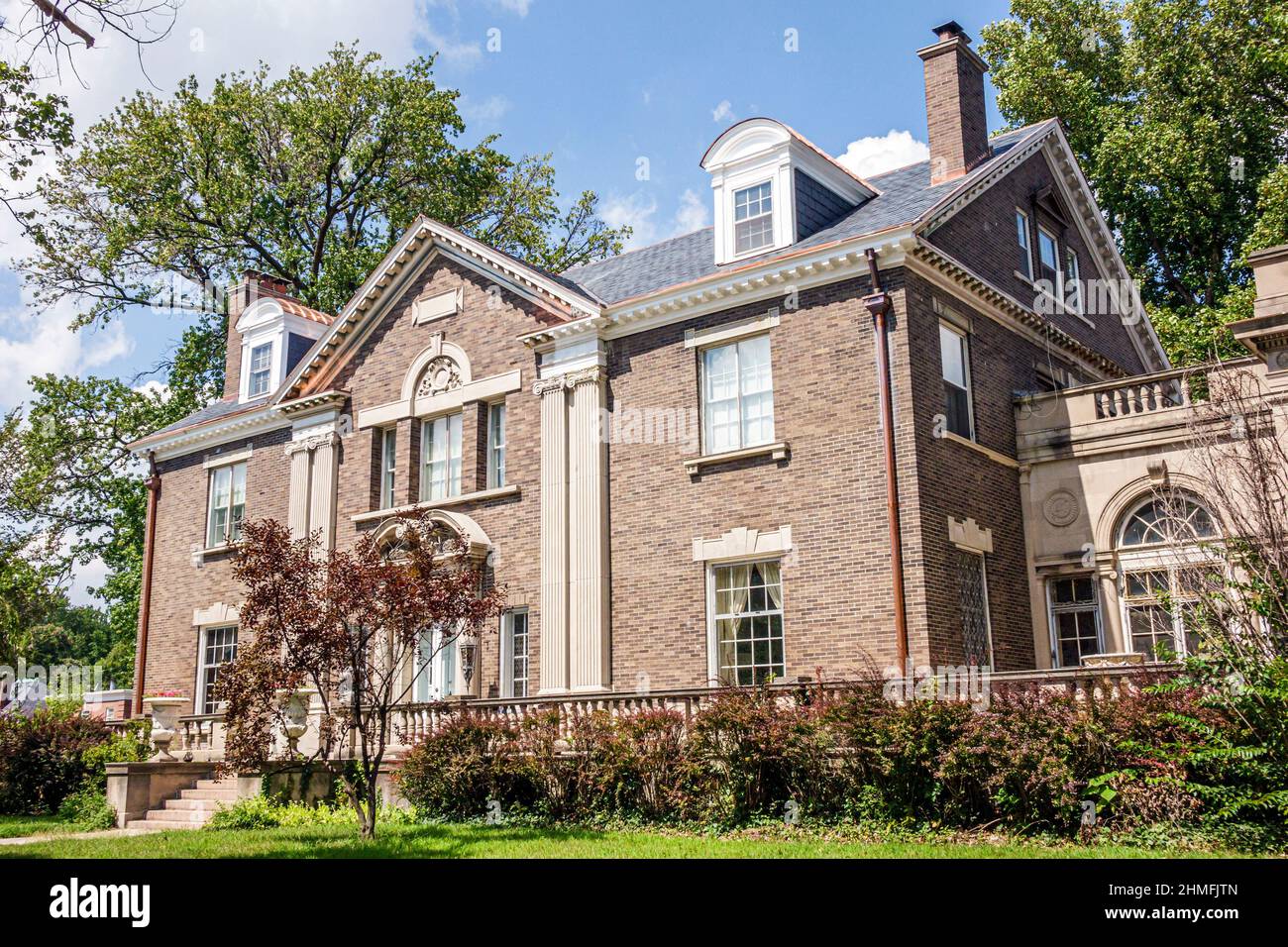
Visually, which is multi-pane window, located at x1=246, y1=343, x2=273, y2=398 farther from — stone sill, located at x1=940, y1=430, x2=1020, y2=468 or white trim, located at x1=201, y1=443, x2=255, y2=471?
stone sill, located at x1=940, y1=430, x2=1020, y2=468

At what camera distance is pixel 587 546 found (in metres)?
19.4

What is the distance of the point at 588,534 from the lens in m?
19.4

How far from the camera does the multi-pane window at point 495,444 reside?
2147cm

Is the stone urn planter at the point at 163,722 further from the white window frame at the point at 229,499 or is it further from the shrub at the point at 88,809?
the white window frame at the point at 229,499

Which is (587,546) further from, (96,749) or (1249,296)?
(1249,296)

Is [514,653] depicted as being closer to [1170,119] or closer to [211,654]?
[211,654]

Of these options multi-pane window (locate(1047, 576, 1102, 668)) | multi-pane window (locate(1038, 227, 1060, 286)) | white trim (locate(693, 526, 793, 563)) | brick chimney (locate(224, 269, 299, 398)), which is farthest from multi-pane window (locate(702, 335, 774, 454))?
brick chimney (locate(224, 269, 299, 398))

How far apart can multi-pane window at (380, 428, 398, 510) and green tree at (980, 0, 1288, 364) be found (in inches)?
843

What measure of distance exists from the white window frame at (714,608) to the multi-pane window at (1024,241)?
8570 mm

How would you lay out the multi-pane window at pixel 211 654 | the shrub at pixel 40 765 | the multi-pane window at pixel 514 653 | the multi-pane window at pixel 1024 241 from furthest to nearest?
the multi-pane window at pixel 211 654, the multi-pane window at pixel 1024 241, the shrub at pixel 40 765, the multi-pane window at pixel 514 653

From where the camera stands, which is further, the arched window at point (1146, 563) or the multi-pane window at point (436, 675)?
the multi-pane window at point (436, 675)

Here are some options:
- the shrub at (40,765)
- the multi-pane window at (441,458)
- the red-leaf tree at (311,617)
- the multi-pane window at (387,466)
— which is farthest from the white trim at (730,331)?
the shrub at (40,765)

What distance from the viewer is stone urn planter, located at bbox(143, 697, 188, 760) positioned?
19.6 meters
